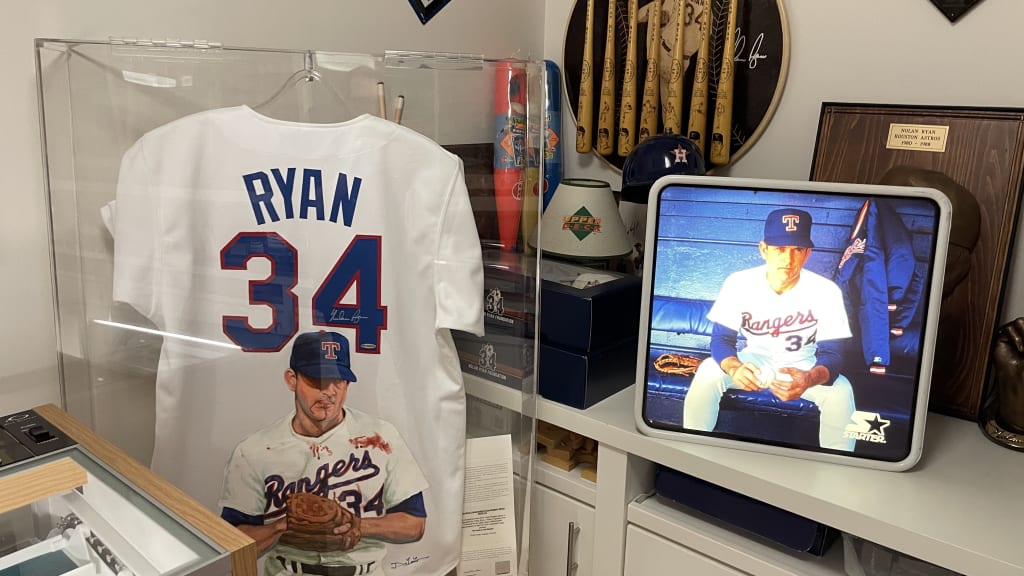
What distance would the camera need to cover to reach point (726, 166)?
57.1 inches

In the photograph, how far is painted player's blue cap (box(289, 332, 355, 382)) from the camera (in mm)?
1049

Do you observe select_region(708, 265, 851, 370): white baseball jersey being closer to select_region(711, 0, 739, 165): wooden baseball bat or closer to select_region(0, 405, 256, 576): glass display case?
select_region(711, 0, 739, 165): wooden baseball bat

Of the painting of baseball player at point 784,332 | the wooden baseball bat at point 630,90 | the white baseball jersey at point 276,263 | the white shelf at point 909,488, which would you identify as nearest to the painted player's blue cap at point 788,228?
the painting of baseball player at point 784,332

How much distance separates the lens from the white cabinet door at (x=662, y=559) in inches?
42.2

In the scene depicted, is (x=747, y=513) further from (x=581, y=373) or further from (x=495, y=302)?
(x=495, y=302)

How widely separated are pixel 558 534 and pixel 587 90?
2.90 feet

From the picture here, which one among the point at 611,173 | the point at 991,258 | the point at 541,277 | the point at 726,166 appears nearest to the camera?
the point at 991,258

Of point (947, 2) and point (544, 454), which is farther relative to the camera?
point (544, 454)

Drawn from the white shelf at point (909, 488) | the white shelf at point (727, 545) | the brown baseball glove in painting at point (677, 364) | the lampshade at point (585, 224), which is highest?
the lampshade at point (585, 224)

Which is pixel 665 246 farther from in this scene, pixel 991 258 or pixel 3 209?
pixel 3 209

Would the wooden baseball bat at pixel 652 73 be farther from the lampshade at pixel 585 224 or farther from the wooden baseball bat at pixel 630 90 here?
the lampshade at pixel 585 224

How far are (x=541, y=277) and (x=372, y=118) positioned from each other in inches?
15.5

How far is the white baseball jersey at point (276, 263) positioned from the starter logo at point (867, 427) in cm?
53

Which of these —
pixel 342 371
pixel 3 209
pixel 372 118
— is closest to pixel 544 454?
pixel 342 371
